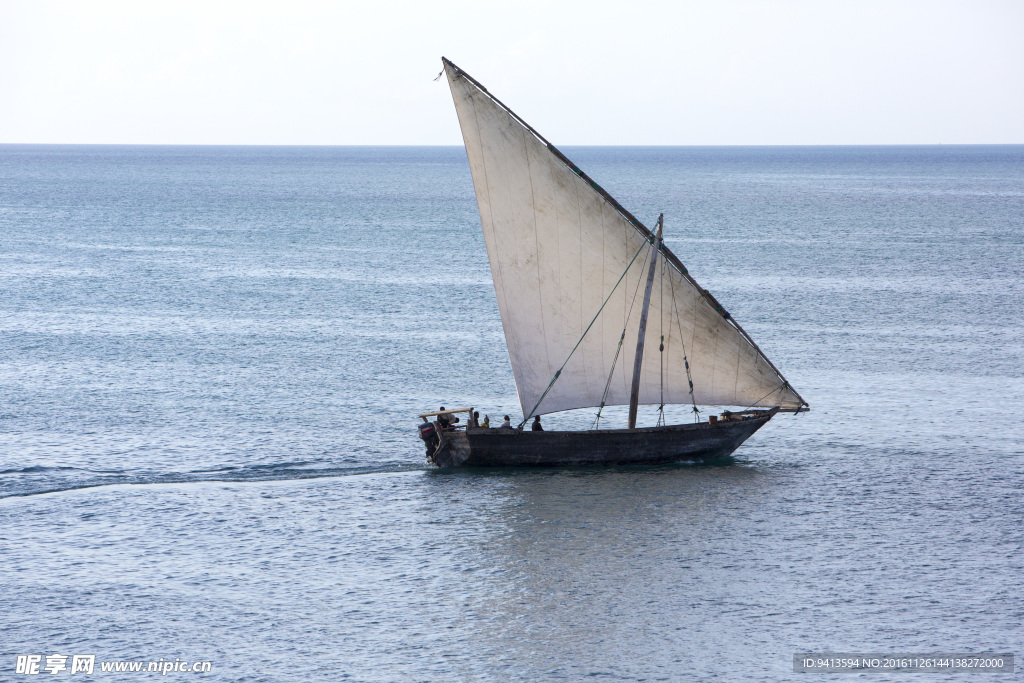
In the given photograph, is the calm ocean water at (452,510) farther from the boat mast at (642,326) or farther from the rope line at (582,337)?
the boat mast at (642,326)

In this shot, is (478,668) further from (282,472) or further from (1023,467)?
(1023,467)

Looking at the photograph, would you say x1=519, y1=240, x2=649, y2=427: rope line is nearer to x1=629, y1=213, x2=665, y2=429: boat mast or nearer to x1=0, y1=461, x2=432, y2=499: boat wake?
x1=629, y1=213, x2=665, y2=429: boat mast

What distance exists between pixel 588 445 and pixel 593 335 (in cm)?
480

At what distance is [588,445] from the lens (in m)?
48.1

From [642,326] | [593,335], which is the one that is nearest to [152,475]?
[593,335]

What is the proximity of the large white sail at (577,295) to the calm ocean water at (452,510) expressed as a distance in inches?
154

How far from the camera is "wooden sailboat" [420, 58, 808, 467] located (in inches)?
1779

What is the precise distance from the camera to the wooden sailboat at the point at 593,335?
148 ft

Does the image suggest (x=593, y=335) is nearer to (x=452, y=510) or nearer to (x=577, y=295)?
(x=577, y=295)

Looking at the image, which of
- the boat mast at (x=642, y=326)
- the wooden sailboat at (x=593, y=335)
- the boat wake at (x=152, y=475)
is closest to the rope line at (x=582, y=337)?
the wooden sailboat at (x=593, y=335)

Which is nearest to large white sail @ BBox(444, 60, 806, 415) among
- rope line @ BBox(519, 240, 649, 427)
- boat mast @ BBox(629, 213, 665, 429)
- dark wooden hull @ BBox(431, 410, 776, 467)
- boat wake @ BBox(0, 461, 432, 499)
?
rope line @ BBox(519, 240, 649, 427)

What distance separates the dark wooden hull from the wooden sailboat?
0.18ft

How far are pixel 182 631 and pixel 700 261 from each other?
8685 centimetres

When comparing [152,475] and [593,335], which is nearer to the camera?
[152,475]
